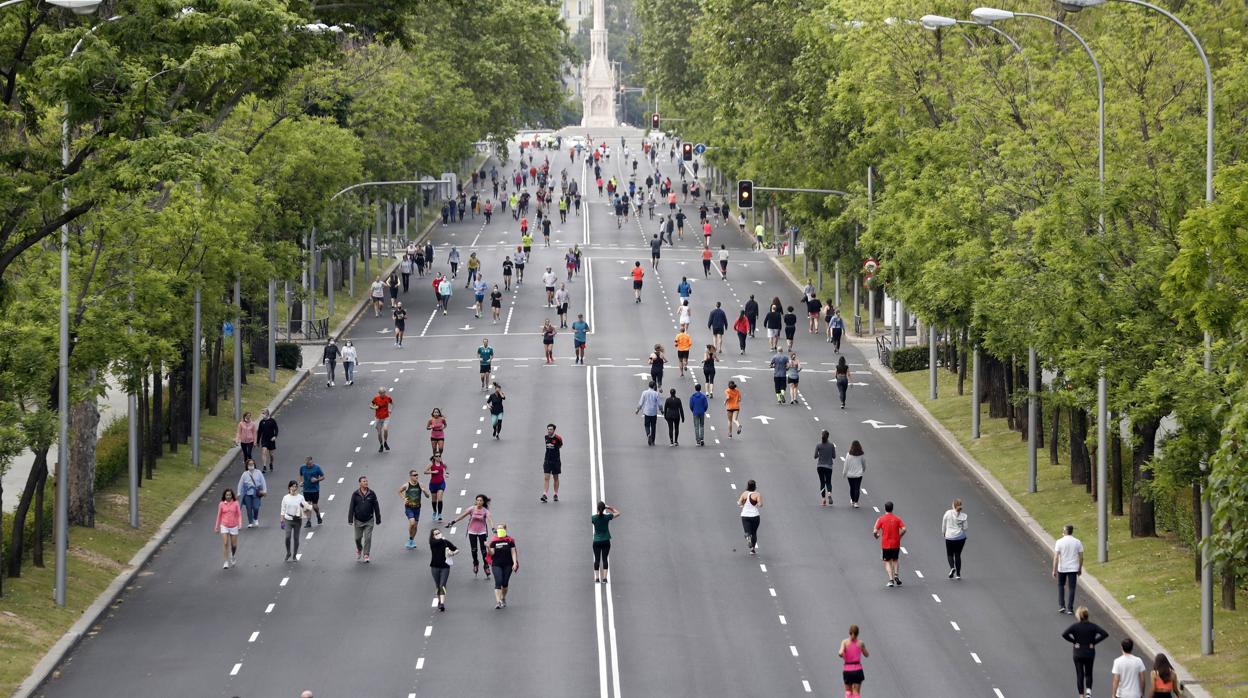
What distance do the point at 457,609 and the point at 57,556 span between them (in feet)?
19.3

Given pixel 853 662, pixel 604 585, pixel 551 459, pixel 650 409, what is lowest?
pixel 604 585

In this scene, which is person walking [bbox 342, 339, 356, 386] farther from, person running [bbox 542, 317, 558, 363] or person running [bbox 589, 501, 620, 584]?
person running [bbox 589, 501, 620, 584]

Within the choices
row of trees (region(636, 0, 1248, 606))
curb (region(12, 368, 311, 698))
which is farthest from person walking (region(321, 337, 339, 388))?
row of trees (region(636, 0, 1248, 606))

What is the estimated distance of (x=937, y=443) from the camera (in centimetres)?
4647

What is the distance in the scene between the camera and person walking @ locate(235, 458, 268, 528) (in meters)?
36.9

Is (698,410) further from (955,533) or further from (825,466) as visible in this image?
(955,533)

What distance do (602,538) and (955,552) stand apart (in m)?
5.52

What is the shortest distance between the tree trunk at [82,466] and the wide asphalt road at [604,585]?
5.26ft

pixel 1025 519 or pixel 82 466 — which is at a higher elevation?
pixel 82 466

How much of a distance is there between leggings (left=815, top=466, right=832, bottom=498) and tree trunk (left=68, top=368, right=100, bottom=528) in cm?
1283

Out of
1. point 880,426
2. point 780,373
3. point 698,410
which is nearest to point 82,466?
point 698,410

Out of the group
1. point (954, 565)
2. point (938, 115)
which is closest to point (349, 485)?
point (954, 565)

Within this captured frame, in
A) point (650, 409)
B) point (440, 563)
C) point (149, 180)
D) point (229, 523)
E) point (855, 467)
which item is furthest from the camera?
point (650, 409)

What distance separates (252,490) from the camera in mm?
36906
